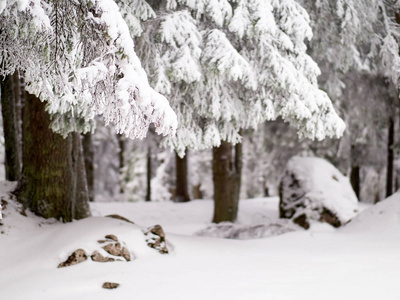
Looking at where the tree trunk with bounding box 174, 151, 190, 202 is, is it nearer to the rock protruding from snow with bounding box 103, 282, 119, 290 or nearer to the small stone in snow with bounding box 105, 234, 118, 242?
the small stone in snow with bounding box 105, 234, 118, 242

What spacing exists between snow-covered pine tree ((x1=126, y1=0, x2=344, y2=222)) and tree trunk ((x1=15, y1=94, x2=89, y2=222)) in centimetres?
222

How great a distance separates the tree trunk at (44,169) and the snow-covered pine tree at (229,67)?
2.22 m

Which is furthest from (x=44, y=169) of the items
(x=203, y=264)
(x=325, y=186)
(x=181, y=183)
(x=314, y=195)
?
(x=181, y=183)

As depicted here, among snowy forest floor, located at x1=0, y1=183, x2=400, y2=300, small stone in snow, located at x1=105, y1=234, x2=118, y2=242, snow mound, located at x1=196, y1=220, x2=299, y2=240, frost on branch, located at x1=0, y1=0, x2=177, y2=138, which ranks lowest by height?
snow mound, located at x1=196, y1=220, x2=299, y2=240

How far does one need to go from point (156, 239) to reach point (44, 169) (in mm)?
2500

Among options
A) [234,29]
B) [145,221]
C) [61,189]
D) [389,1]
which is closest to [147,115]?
[234,29]

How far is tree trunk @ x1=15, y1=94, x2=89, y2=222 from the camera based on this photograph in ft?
25.8

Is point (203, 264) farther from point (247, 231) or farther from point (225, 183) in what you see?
point (225, 183)

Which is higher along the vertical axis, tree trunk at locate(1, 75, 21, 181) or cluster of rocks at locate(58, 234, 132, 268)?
tree trunk at locate(1, 75, 21, 181)

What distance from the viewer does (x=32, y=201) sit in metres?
7.88

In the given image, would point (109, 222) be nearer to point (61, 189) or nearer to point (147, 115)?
point (61, 189)

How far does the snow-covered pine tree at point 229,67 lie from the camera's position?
6.56 m

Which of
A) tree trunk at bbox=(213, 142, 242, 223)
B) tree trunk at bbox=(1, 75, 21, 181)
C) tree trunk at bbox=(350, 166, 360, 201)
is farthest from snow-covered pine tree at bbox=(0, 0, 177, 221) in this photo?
tree trunk at bbox=(350, 166, 360, 201)

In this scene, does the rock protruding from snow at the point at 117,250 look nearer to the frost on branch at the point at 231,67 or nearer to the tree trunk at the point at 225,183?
the frost on branch at the point at 231,67
